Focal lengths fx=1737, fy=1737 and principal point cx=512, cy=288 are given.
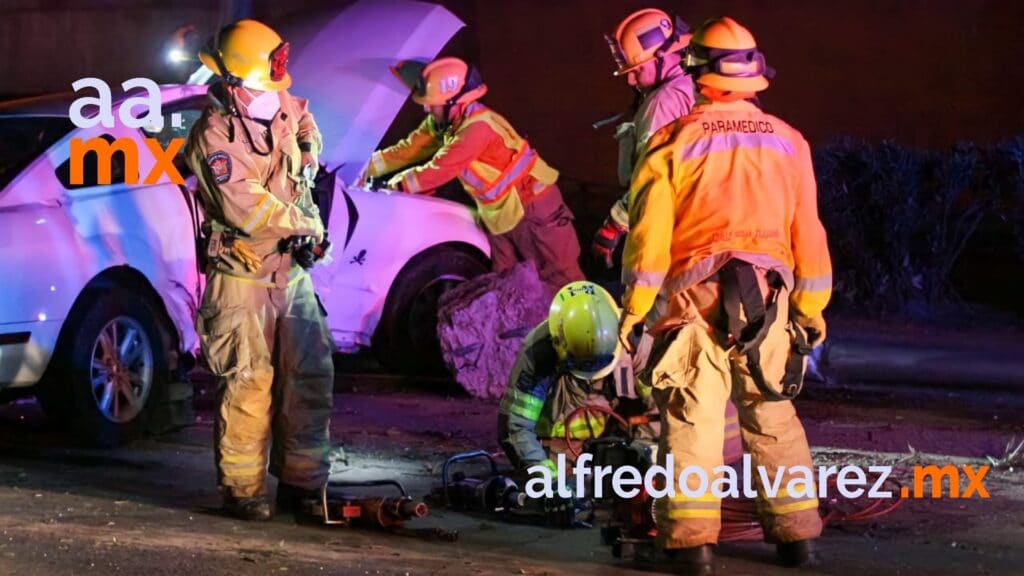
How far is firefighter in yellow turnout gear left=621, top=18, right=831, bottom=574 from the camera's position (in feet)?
19.7

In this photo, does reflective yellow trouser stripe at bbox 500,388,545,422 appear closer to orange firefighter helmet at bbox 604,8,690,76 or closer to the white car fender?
orange firefighter helmet at bbox 604,8,690,76

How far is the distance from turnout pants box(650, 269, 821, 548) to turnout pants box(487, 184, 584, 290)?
415 centimetres

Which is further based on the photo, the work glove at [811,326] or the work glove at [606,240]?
the work glove at [606,240]

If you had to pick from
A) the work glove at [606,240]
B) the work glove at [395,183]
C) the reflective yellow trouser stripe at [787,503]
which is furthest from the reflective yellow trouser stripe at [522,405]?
the work glove at [395,183]

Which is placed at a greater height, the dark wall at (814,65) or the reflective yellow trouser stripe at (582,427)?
the dark wall at (814,65)

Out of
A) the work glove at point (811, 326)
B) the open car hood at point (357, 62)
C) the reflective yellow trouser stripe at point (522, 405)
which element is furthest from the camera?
the open car hood at point (357, 62)

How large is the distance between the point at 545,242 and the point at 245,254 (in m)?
3.64

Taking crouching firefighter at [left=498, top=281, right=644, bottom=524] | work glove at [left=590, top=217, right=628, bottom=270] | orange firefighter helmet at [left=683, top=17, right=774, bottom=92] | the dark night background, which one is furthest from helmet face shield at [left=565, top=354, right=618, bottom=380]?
the dark night background

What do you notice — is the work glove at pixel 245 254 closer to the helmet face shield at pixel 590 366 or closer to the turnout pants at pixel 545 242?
the helmet face shield at pixel 590 366

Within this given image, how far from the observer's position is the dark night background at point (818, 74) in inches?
610

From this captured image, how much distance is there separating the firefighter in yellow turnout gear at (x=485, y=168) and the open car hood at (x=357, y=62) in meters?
0.14

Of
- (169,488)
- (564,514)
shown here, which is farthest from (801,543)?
(169,488)

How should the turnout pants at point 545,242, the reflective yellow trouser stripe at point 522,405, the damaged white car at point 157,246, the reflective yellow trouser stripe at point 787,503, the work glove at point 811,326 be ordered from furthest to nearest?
the turnout pants at point 545,242 → the damaged white car at point 157,246 → the reflective yellow trouser stripe at point 522,405 → the work glove at point 811,326 → the reflective yellow trouser stripe at point 787,503

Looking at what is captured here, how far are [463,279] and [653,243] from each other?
505 centimetres
